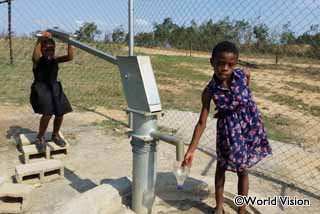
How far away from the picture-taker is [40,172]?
3074 millimetres

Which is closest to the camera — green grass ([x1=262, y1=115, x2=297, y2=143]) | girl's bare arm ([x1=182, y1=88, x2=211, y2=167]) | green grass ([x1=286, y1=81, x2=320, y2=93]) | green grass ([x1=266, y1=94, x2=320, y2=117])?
girl's bare arm ([x1=182, y1=88, x2=211, y2=167])

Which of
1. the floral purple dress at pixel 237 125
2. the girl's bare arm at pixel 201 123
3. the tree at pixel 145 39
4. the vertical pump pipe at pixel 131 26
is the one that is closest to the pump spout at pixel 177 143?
the girl's bare arm at pixel 201 123

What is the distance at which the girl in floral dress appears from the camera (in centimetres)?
200

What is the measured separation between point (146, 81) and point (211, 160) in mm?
1996

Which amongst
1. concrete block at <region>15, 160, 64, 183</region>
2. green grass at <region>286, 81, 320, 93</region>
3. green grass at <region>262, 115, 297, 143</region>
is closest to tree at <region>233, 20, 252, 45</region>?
green grass at <region>262, 115, 297, 143</region>

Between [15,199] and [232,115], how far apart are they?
70.7 inches

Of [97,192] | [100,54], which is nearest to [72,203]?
[97,192]

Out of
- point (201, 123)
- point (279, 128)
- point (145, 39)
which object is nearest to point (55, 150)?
point (145, 39)

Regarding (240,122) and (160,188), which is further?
(160,188)

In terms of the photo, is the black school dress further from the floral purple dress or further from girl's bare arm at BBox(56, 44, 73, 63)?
the floral purple dress

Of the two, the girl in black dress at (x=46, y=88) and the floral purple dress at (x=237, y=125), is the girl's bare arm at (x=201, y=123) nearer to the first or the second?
the floral purple dress at (x=237, y=125)

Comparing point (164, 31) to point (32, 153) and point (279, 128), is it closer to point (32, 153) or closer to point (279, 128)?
point (32, 153)

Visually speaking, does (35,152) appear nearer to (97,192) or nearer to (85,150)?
(85,150)

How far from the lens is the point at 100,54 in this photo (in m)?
2.22
